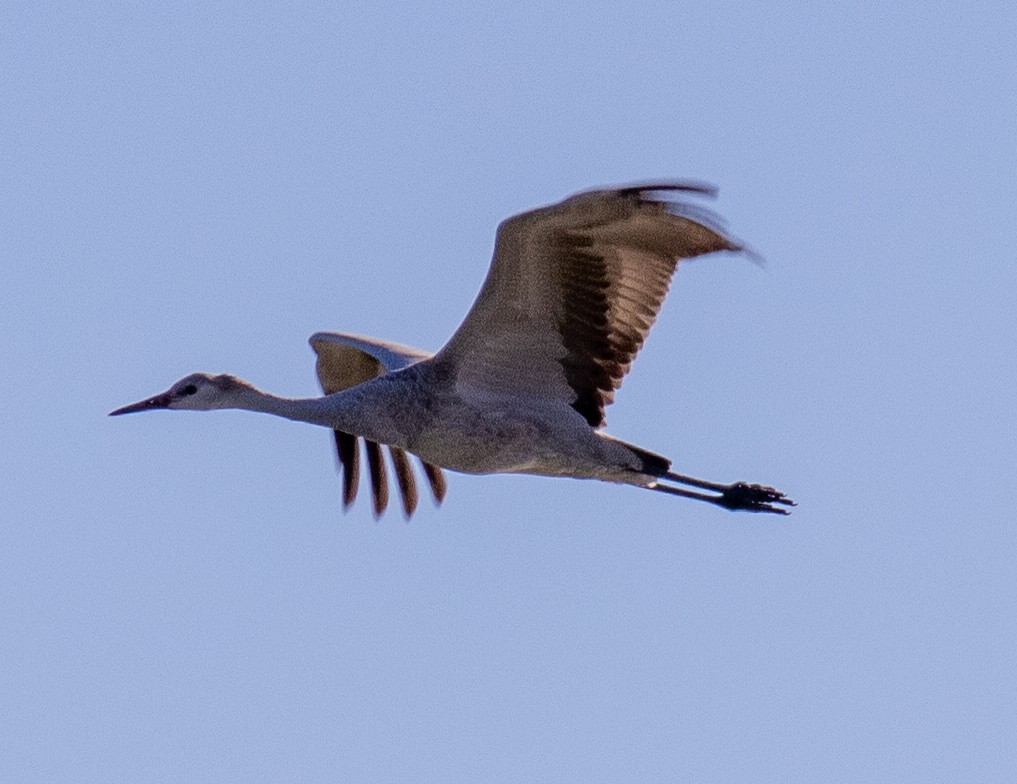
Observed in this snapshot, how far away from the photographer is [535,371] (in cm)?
1417

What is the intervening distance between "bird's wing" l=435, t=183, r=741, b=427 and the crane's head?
144 centimetres

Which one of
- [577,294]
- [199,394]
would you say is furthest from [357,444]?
[577,294]

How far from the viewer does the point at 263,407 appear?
14336 millimetres

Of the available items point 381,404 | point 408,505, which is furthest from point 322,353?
point 381,404

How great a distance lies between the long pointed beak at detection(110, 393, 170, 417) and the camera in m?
14.3

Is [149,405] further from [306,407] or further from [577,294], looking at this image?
[577,294]

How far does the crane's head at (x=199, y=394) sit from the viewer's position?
14.4 meters

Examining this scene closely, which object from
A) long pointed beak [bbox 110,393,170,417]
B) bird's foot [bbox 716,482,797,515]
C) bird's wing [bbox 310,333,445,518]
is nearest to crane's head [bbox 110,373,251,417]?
long pointed beak [bbox 110,393,170,417]

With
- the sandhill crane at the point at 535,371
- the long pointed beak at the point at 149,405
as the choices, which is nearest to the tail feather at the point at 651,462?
the sandhill crane at the point at 535,371

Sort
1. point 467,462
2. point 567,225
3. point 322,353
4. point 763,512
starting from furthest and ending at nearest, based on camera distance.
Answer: point 322,353, point 763,512, point 467,462, point 567,225

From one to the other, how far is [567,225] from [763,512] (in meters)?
3.19

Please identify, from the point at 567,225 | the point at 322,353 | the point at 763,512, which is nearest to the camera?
the point at 567,225

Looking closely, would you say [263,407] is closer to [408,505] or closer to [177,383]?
[177,383]

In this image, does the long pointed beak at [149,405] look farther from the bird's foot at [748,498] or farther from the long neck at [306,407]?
the bird's foot at [748,498]
